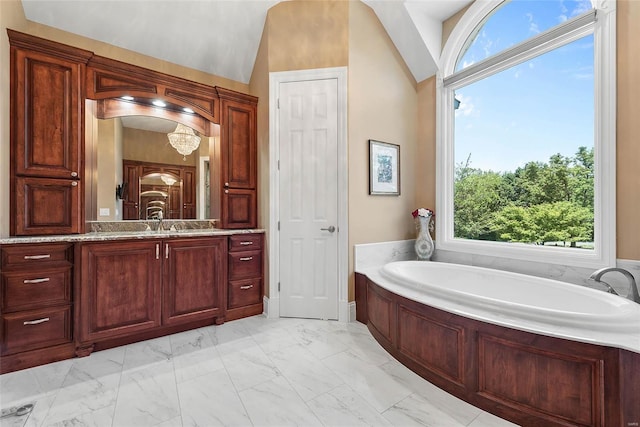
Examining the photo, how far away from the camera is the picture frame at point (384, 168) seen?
3021 millimetres

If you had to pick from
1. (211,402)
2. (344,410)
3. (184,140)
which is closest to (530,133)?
(344,410)

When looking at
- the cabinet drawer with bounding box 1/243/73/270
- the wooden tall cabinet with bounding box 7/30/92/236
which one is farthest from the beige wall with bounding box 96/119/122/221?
the cabinet drawer with bounding box 1/243/73/270

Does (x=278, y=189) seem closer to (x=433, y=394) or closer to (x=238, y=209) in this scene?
(x=238, y=209)

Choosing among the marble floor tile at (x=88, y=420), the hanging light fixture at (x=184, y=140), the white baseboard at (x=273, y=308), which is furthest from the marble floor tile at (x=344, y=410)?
the hanging light fixture at (x=184, y=140)

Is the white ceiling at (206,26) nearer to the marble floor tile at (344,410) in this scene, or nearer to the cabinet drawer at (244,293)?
the cabinet drawer at (244,293)

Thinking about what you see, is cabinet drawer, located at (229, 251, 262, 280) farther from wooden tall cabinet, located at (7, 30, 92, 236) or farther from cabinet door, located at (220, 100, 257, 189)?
wooden tall cabinet, located at (7, 30, 92, 236)

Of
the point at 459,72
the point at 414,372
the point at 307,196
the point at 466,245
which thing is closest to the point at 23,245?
the point at 307,196

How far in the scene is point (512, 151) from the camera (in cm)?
279

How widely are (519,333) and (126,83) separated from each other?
11.3ft

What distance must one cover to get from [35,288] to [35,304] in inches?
4.4

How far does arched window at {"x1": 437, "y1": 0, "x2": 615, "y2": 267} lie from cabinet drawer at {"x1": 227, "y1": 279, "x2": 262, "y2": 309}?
2.04 metres

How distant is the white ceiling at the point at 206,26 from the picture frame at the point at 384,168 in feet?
3.31

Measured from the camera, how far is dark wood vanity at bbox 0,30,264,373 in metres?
2.05

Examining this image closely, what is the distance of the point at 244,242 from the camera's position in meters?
2.98
